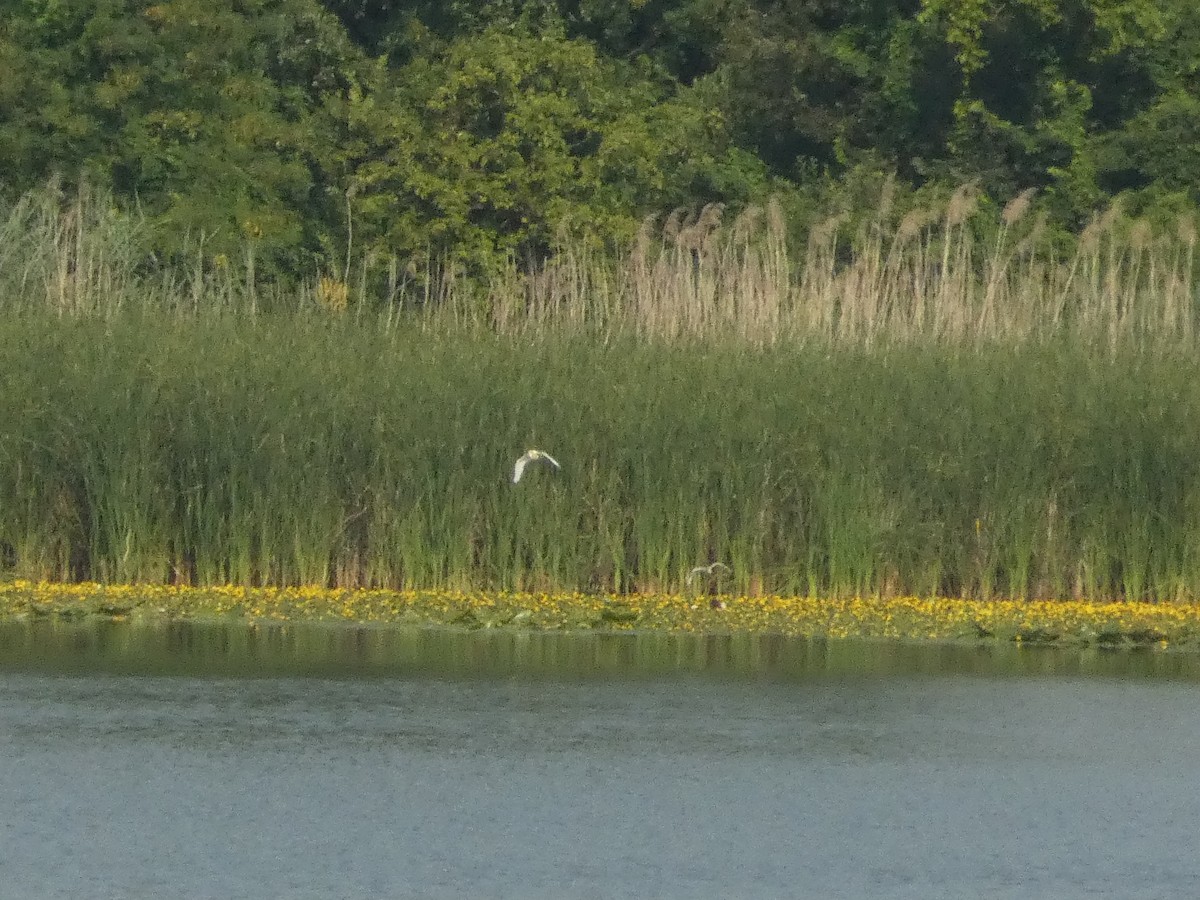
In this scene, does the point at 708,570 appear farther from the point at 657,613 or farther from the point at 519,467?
the point at 519,467

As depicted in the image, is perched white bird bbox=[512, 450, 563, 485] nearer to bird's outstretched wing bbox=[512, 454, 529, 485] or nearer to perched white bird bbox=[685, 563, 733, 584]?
bird's outstretched wing bbox=[512, 454, 529, 485]

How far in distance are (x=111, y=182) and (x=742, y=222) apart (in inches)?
303

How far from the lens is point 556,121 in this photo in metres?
27.2

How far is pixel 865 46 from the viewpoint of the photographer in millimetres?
28625

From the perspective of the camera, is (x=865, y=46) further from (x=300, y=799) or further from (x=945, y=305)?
(x=300, y=799)

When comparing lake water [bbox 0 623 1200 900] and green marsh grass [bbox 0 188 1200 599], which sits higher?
green marsh grass [bbox 0 188 1200 599]

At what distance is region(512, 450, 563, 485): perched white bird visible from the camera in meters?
14.9

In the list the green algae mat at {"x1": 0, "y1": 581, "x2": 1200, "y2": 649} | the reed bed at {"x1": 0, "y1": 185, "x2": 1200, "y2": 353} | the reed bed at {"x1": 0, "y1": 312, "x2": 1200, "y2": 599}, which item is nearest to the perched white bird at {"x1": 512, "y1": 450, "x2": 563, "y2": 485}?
the reed bed at {"x1": 0, "y1": 312, "x2": 1200, "y2": 599}

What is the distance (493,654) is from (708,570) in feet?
8.51

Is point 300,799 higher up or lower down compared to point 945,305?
lower down

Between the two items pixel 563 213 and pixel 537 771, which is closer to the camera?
pixel 537 771

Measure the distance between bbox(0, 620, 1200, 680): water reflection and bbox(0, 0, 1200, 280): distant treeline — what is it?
12335 millimetres

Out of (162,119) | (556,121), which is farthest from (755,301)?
(162,119)

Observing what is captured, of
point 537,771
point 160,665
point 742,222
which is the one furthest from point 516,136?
point 537,771
